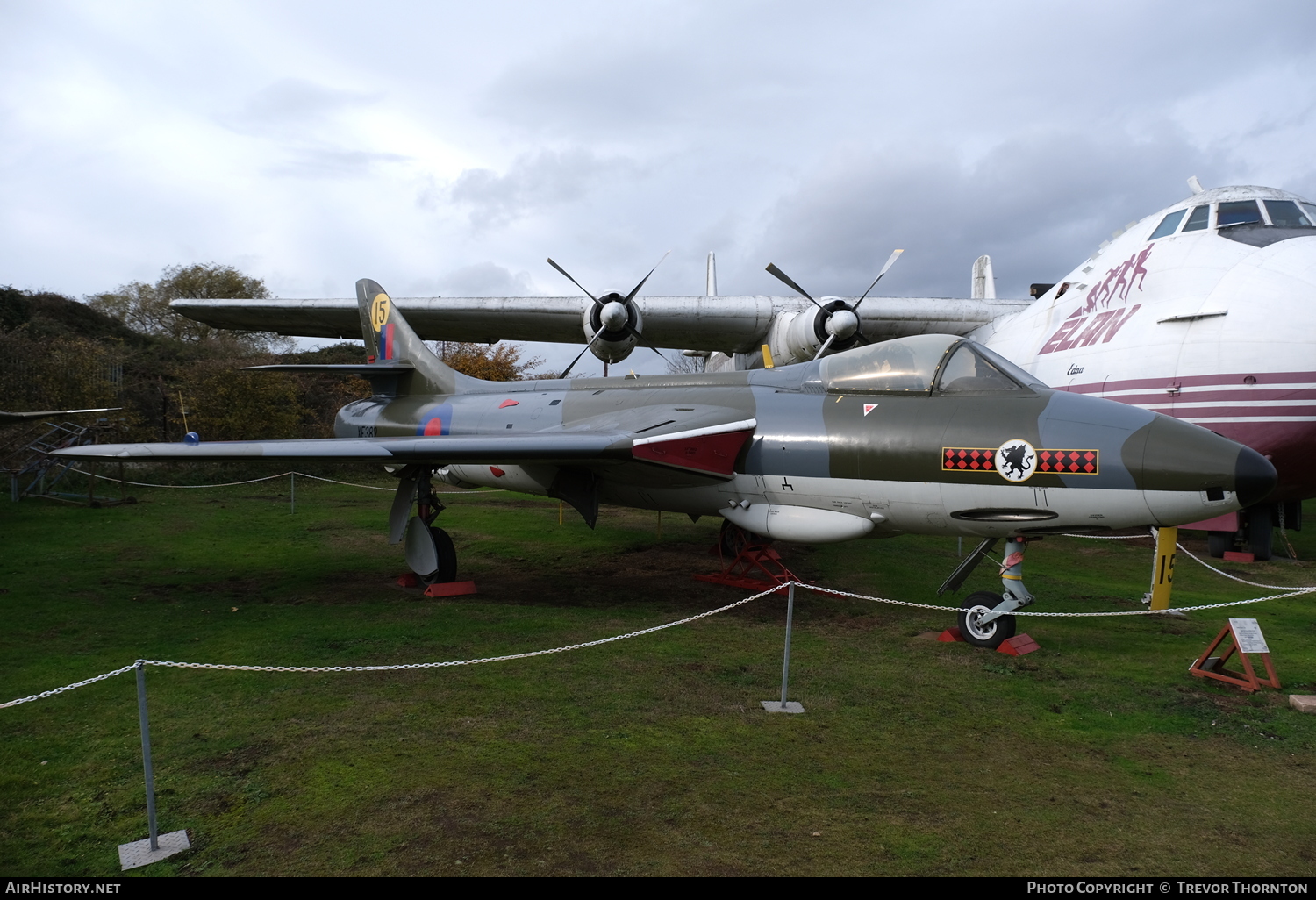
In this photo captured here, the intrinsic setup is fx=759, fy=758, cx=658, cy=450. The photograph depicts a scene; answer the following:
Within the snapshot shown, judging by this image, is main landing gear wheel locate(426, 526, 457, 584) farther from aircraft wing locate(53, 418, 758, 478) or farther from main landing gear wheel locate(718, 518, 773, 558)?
main landing gear wheel locate(718, 518, 773, 558)

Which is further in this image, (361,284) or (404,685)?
(361,284)

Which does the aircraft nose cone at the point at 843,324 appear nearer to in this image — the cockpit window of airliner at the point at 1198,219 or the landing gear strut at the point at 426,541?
the cockpit window of airliner at the point at 1198,219

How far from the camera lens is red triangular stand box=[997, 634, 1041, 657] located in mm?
6277

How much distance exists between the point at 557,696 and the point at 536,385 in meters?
5.84

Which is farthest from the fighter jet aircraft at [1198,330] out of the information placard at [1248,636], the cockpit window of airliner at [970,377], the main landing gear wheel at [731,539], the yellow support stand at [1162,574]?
the information placard at [1248,636]

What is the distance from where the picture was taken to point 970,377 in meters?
6.41

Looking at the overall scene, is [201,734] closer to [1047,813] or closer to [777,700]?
[777,700]

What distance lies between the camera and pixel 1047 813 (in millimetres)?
3646

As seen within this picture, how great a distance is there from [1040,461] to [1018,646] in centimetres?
167

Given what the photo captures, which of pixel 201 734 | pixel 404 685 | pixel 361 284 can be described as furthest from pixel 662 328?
pixel 201 734

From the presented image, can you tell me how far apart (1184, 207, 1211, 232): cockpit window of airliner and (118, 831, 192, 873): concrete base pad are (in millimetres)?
12380

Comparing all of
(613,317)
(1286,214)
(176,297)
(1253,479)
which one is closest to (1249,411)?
(1286,214)

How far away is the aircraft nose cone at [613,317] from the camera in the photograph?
1345 cm

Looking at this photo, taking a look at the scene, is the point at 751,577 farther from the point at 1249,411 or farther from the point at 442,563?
the point at 1249,411
